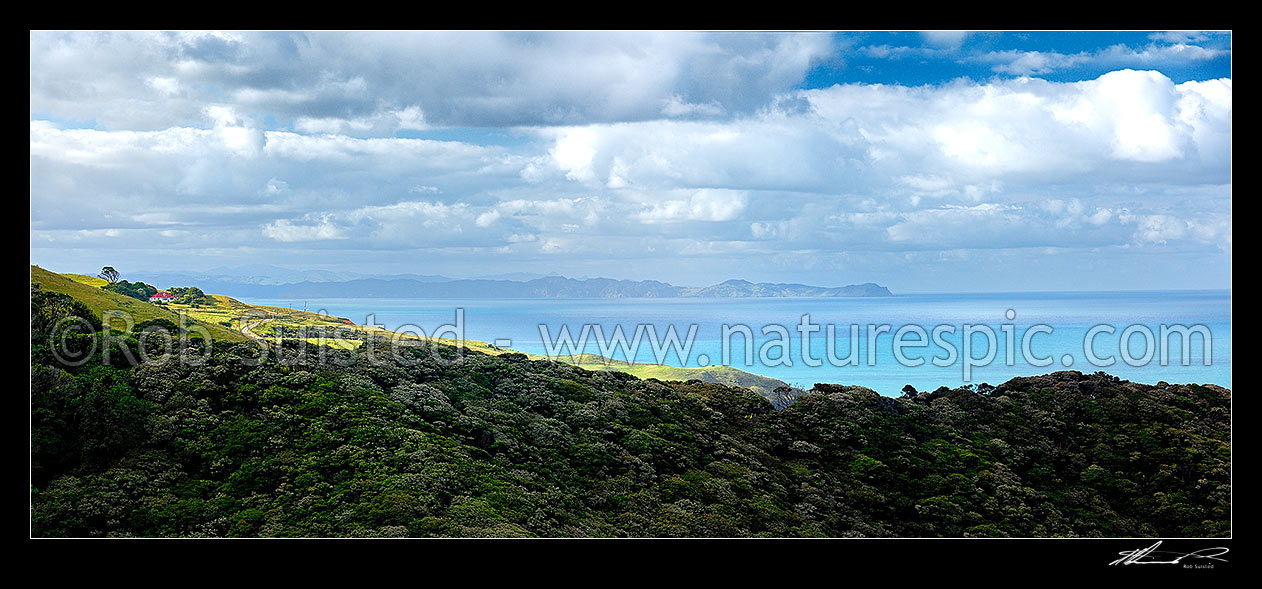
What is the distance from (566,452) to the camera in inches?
369

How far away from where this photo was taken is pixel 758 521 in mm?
8695

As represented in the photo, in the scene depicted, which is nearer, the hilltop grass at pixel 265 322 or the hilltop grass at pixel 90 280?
the hilltop grass at pixel 265 322

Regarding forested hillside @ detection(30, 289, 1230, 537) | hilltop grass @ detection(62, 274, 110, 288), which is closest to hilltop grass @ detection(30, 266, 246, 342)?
forested hillside @ detection(30, 289, 1230, 537)

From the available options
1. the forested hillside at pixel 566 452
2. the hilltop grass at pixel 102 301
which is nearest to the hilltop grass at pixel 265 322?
the hilltop grass at pixel 102 301

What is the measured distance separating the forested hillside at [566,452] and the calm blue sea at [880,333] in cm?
121

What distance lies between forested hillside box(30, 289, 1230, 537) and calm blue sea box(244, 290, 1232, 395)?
3.96 feet

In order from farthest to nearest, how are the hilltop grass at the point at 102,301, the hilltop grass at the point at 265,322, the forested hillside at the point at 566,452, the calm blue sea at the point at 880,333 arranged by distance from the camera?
1. the calm blue sea at the point at 880,333
2. the hilltop grass at the point at 265,322
3. the hilltop grass at the point at 102,301
4. the forested hillside at the point at 566,452

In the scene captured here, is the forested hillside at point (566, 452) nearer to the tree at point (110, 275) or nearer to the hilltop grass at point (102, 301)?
the hilltop grass at point (102, 301)

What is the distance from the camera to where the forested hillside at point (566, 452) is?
7953 mm

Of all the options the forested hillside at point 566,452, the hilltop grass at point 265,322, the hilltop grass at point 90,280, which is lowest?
the forested hillside at point 566,452

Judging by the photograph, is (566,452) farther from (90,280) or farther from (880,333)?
(90,280)

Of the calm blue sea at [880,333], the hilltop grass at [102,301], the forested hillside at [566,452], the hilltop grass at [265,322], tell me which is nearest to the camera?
the forested hillside at [566,452]

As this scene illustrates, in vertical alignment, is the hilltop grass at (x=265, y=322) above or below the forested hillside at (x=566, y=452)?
above
